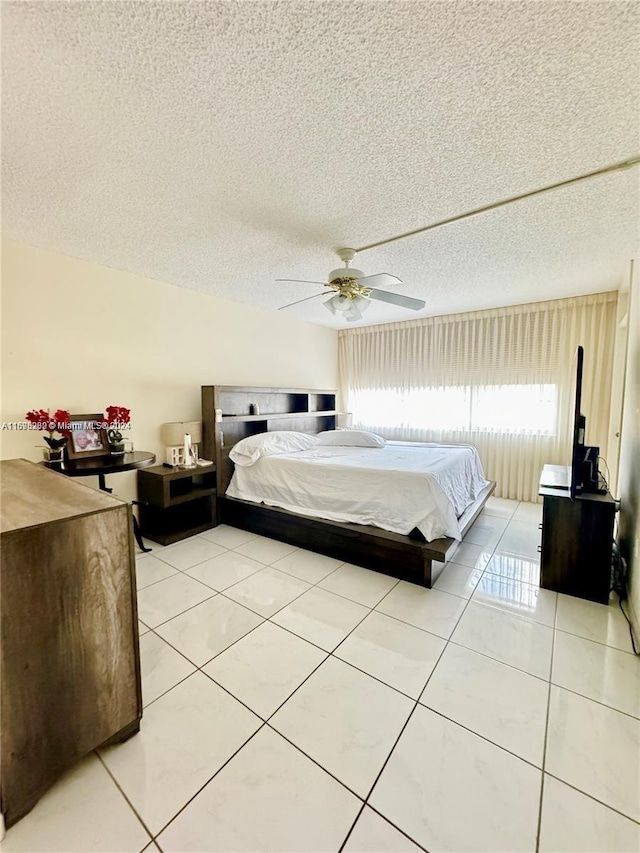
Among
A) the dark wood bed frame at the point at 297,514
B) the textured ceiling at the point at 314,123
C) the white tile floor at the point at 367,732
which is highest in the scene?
the textured ceiling at the point at 314,123

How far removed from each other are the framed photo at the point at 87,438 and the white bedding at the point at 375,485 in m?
1.28

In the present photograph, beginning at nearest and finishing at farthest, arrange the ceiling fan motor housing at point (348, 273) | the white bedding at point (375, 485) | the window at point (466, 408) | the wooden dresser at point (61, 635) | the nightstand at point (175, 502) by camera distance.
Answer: the wooden dresser at point (61, 635) → the ceiling fan motor housing at point (348, 273) → the white bedding at point (375, 485) → the nightstand at point (175, 502) → the window at point (466, 408)

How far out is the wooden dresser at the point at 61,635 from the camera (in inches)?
41.0

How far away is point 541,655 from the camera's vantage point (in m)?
1.79

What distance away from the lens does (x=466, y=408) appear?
482 centimetres

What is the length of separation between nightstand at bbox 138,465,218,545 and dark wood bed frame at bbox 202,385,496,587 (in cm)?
15

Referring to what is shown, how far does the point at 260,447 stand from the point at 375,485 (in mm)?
1359

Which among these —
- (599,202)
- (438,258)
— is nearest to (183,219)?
(438,258)

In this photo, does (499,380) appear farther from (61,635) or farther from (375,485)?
(61,635)

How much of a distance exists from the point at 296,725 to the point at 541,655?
4.37ft

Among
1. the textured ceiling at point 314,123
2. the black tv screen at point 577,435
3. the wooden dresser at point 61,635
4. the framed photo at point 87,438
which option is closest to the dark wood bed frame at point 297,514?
the black tv screen at point 577,435

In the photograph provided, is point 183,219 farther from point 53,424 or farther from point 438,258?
point 438,258

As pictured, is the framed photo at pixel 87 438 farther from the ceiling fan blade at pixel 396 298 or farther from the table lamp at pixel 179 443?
the ceiling fan blade at pixel 396 298

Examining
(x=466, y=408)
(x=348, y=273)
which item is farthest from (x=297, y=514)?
(x=466, y=408)
